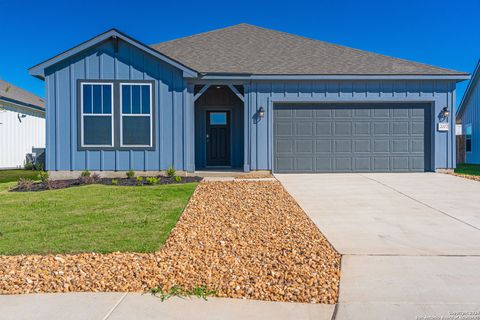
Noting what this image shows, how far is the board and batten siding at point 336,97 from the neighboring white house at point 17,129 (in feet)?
36.7

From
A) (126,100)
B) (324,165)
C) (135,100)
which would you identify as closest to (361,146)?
(324,165)

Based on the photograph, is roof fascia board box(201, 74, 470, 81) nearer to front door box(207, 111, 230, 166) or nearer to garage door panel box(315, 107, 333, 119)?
garage door panel box(315, 107, 333, 119)

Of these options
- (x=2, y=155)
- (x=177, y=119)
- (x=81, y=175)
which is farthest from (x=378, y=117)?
(x=2, y=155)

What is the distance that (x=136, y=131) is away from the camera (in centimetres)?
1129

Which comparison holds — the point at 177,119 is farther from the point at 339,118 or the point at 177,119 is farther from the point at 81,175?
the point at 339,118

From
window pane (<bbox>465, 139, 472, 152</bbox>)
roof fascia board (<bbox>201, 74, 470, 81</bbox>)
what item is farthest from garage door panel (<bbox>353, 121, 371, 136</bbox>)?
window pane (<bbox>465, 139, 472, 152</bbox>)

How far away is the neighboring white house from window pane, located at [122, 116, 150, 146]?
8.21 metres

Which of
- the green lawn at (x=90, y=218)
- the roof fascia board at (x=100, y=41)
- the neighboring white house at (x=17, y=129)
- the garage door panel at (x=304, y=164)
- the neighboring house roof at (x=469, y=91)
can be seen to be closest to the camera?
the green lawn at (x=90, y=218)

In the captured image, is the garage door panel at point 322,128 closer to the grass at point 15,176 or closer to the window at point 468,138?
the grass at point 15,176

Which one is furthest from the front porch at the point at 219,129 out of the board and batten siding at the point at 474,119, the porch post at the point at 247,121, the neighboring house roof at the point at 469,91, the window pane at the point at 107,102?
the neighboring house roof at the point at 469,91

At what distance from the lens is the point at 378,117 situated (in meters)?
12.5

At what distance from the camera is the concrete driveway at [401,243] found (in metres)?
3.13

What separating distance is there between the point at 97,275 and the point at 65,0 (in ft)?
52.8

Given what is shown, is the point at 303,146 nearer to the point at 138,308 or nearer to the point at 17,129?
the point at 138,308
